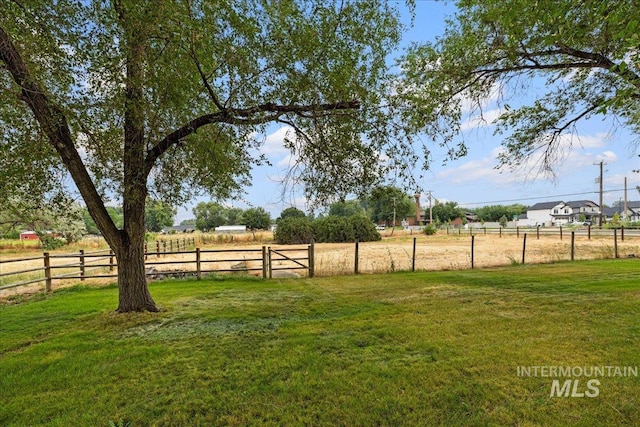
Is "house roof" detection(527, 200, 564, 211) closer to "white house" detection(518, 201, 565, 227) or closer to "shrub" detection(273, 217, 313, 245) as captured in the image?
"white house" detection(518, 201, 565, 227)

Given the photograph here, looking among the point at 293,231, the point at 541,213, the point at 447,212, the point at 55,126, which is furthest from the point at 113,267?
the point at 541,213

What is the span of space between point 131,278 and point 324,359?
3.85m

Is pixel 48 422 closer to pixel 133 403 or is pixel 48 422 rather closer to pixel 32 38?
pixel 133 403

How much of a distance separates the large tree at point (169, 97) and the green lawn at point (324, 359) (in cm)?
148

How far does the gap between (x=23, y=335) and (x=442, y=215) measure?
80.6 metres

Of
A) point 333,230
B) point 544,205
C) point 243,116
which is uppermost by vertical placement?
point 544,205

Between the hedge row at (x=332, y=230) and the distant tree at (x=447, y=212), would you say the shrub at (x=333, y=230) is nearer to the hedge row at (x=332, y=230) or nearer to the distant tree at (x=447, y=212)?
the hedge row at (x=332, y=230)

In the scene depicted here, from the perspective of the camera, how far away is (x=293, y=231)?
34.1 metres

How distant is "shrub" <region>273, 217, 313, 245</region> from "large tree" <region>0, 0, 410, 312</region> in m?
28.1

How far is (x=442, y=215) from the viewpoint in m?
78.2

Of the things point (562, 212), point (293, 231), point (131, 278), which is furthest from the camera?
point (562, 212)

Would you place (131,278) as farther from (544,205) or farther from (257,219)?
(544,205)

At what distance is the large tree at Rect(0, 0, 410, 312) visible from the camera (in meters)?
4.03

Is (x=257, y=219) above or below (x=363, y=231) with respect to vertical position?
above
